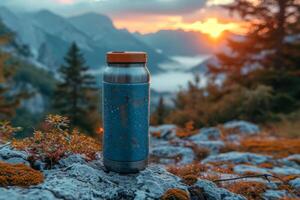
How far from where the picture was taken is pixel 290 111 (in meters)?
17.8

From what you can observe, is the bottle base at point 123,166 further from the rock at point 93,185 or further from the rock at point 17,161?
the rock at point 17,161

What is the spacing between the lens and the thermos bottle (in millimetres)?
3699

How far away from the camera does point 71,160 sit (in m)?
3.92

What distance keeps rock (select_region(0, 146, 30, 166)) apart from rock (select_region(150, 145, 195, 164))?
490cm

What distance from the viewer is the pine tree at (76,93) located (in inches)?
1389

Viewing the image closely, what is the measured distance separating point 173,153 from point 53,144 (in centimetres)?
522

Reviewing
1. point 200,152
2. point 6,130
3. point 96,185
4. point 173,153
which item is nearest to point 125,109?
point 96,185

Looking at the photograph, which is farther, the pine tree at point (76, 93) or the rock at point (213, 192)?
the pine tree at point (76, 93)

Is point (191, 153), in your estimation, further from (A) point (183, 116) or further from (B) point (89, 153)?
(A) point (183, 116)

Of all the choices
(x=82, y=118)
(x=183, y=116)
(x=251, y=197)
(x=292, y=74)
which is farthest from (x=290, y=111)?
(x=82, y=118)

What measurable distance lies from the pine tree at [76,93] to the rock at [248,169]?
95.7 ft

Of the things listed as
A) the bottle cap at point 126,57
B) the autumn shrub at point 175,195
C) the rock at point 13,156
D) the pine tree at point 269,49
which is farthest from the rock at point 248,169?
the pine tree at point 269,49

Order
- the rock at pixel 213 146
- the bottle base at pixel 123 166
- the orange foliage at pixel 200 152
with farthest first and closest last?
1. the rock at pixel 213 146
2. the orange foliage at pixel 200 152
3. the bottle base at pixel 123 166

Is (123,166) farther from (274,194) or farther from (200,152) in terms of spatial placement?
(200,152)
